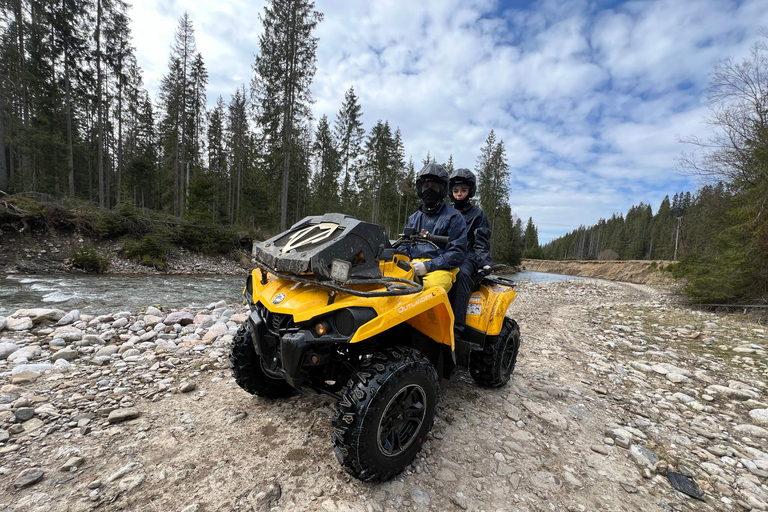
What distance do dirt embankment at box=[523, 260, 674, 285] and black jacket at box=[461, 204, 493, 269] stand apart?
25459mm

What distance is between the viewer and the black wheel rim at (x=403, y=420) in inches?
73.7

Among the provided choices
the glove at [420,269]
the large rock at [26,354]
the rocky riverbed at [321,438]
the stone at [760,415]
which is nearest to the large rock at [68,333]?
the rocky riverbed at [321,438]

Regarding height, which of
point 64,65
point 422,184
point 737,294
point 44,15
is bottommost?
point 737,294

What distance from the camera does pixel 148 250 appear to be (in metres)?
12.7

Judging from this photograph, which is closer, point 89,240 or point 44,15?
point 89,240

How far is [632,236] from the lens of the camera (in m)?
68.4

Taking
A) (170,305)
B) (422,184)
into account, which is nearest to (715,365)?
(422,184)

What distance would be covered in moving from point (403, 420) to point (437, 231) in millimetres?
1621

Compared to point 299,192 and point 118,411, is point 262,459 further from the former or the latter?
point 299,192

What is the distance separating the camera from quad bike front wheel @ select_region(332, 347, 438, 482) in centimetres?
165

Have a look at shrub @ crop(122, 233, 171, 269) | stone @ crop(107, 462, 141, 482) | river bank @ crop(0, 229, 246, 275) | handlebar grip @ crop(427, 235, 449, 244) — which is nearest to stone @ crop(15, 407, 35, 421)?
stone @ crop(107, 462, 141, 482)

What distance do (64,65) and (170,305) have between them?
19.8m

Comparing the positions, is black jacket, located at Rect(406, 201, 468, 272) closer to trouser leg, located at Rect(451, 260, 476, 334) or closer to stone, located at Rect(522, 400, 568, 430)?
trouser leg, located at Rect(451, 260, 476, 334)

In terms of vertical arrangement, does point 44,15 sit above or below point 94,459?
above
